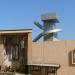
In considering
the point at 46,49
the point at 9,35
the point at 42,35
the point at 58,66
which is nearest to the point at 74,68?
the point at 58,66

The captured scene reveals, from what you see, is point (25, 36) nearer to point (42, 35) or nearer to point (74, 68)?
point (74, 68)

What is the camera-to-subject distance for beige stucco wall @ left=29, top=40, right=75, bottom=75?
26.1m

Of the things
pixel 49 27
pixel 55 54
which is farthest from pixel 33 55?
pixel 49 27

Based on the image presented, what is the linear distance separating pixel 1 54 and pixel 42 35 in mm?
22549

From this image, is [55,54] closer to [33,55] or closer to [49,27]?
[33,55]

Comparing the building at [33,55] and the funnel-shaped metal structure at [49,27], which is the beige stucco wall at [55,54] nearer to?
the building at [33,55]

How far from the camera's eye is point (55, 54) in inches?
1053

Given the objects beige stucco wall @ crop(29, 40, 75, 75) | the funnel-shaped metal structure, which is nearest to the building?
beige stucco wall @ crop(29, 40, 75, 75)

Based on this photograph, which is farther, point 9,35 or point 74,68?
point 9,35

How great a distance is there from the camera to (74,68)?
84.6 ft

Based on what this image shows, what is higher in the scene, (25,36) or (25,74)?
(25,36)

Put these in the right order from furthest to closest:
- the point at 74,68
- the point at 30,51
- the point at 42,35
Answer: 1. the point at 42,35
2. the point at 30,51
3. the point at 74,68

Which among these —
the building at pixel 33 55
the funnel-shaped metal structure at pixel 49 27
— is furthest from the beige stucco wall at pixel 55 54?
the funnel-shaped metal structure at pixel 49 27

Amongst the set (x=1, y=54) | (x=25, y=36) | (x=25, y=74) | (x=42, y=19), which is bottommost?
(x=25, y=74)
